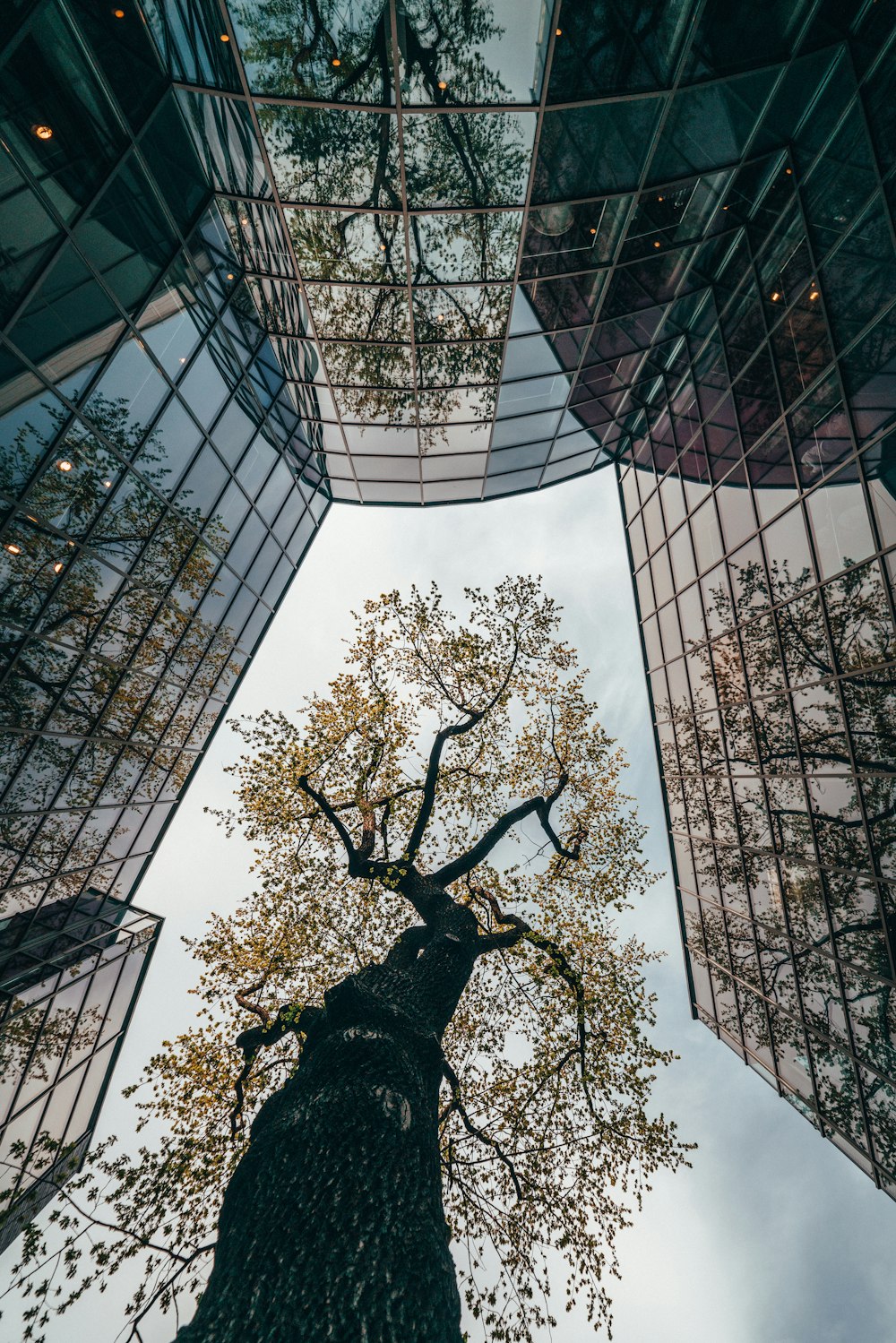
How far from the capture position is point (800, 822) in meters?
10.0

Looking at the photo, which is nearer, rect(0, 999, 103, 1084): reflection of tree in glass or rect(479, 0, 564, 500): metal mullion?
rect(479, 0, 564, 500): metal mullion

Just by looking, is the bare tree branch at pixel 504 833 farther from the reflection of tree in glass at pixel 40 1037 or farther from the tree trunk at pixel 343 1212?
the reflection of tree in glass at pixel 40 1037

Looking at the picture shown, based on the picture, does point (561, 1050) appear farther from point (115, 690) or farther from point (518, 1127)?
point (115, 690)

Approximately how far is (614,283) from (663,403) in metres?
3.93

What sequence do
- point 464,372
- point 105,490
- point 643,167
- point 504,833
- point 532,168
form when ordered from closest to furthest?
point 532,168
point 643,167
point 105,490
point 504,833
point 464,372

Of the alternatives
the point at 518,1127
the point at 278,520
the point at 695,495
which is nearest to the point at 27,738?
the point at 278,520

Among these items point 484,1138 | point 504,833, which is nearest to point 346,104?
point 504,833

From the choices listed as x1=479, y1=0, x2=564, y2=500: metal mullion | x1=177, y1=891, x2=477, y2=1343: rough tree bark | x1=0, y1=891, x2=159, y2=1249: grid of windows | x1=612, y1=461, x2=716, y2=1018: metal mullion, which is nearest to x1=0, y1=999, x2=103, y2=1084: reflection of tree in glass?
x1=0, y1=891, x2=159, y2=1249: grid of windows

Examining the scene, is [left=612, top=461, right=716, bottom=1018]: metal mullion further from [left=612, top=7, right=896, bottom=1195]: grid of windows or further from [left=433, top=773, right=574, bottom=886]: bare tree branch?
[left=433, top=773, right=574, bottom=886]: bare tree branch

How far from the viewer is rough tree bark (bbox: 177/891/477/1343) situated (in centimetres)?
425

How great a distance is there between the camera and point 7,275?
6.55 m

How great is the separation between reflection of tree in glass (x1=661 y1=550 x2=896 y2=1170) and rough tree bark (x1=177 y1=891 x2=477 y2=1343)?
282 inches

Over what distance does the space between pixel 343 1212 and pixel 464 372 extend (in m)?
14.6

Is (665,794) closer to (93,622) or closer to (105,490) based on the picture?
(93,622)
